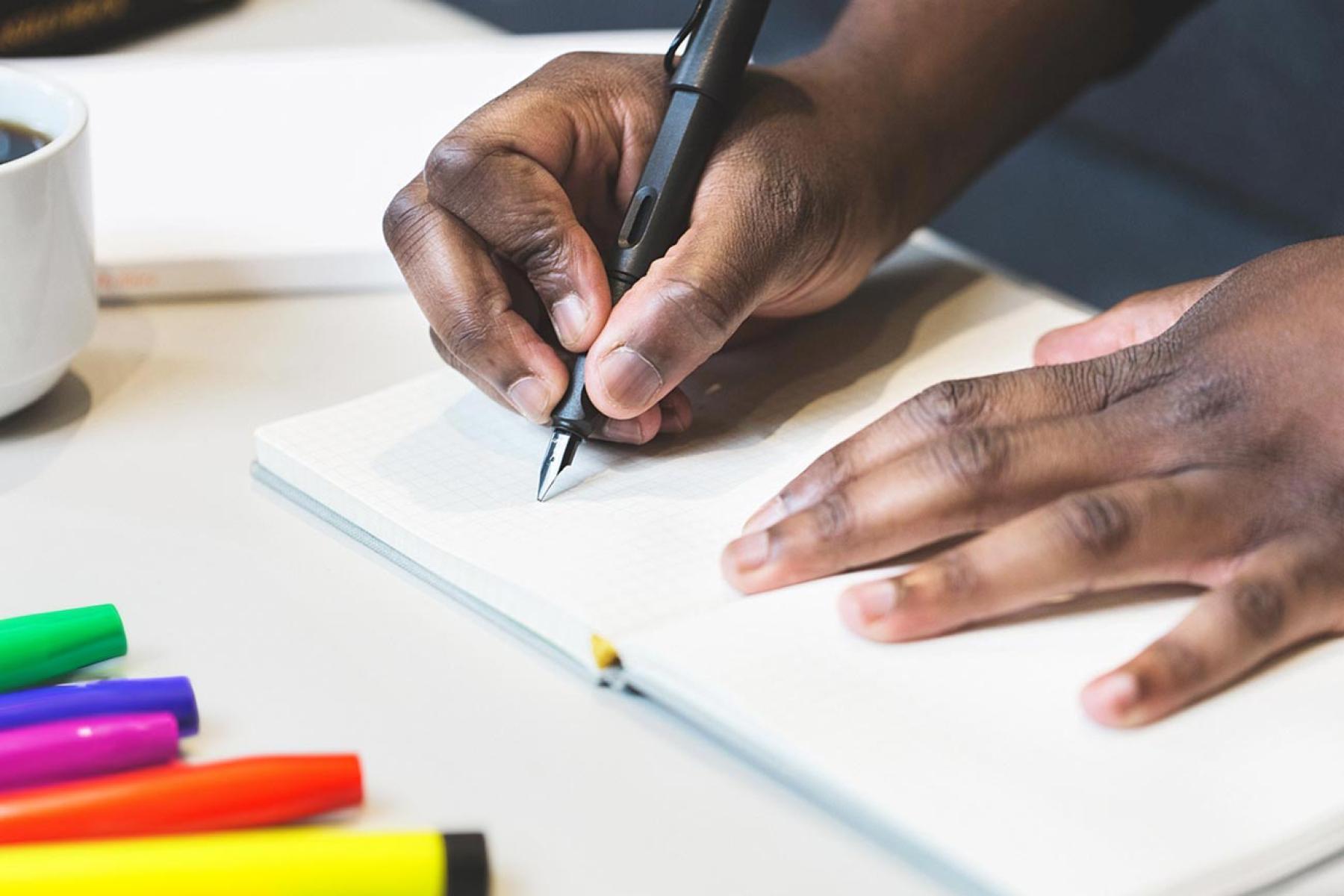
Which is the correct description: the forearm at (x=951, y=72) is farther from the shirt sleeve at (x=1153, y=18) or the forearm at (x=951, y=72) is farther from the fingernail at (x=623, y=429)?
the fingernail at (x=623, y=429)

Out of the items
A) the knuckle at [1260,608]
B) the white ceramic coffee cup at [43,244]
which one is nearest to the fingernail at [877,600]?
the knuckle at [1260,608]

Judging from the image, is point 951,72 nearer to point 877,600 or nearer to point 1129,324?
point 1129,324

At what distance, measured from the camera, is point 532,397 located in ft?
2.01

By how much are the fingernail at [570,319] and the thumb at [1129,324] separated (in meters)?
0.22

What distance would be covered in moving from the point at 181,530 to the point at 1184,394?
0.39 m

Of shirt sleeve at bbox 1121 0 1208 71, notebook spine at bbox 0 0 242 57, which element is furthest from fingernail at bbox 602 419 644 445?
notebook spine at bbox 0 0 242 57

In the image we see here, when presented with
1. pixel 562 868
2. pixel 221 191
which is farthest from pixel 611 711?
pixel 221 191

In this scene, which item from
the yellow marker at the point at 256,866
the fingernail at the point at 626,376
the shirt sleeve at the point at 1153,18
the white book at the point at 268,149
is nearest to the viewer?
the yellow marker at the point at 256,866

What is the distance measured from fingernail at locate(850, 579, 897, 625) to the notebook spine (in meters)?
0.75

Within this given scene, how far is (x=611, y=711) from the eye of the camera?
1.63 feet

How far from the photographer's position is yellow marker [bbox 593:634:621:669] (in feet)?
1.65

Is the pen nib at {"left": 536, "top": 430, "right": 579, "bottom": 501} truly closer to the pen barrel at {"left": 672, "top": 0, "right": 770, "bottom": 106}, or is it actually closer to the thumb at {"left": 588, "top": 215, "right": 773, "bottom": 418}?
the thumb at {"left": 588, "top": 215, "right": 773, "bottom": 418}

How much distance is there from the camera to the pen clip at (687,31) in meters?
0.65

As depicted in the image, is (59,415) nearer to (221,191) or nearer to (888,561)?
(221,191)
